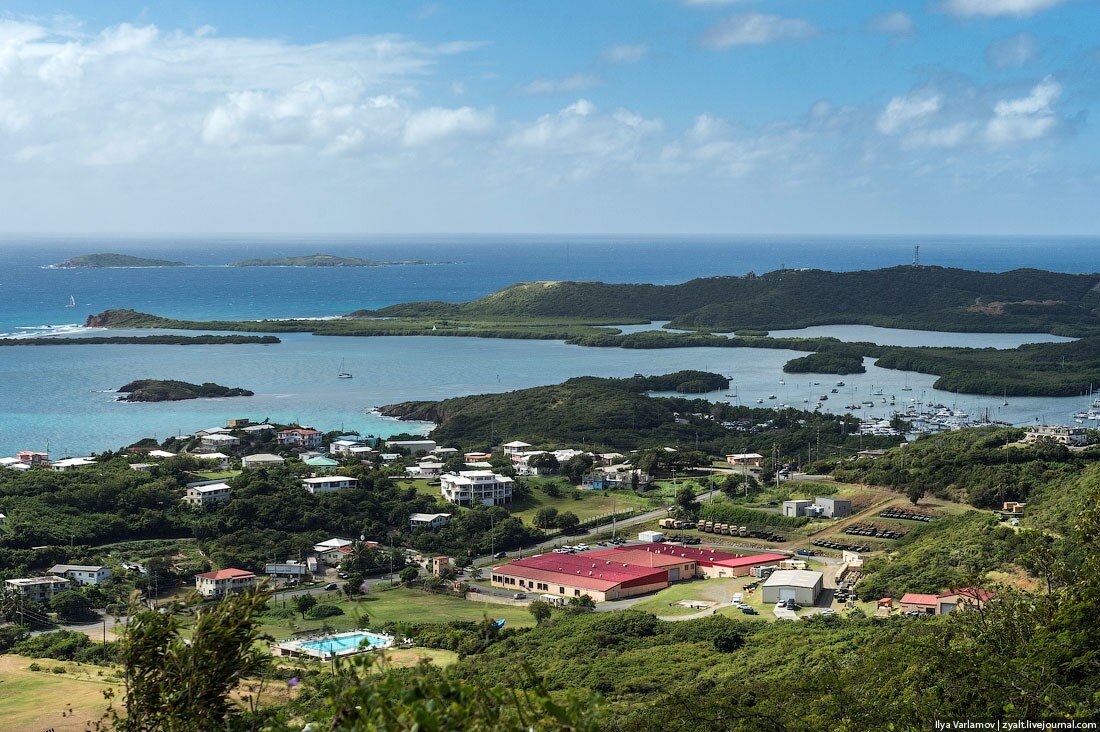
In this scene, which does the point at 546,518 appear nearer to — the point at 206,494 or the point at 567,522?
the point at 567,522

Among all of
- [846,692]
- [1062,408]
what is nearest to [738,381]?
[1062,408]

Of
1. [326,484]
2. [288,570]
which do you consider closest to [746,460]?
[326,484]

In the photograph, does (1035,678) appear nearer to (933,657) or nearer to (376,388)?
(933,657)

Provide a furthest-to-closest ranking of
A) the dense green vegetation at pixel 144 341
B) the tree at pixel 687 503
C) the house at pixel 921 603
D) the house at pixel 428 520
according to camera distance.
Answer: the dense green vegetation at pixel 144 341 → the tree at pixel 687 503 → the house at pixel 428 520 → the house at pixel 921 603

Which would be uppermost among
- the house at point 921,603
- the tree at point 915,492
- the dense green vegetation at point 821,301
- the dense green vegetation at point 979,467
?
the dense green vegetation at point 821,301

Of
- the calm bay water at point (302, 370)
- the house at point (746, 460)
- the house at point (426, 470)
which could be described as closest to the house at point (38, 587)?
the house at point (426, 470)

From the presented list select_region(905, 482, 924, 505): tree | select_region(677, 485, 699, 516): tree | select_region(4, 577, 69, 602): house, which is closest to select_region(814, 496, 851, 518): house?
select_region(905, 482, 924, 505): tree

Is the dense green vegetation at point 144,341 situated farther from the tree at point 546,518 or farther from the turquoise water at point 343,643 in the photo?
the turquoise water at point 343,643
